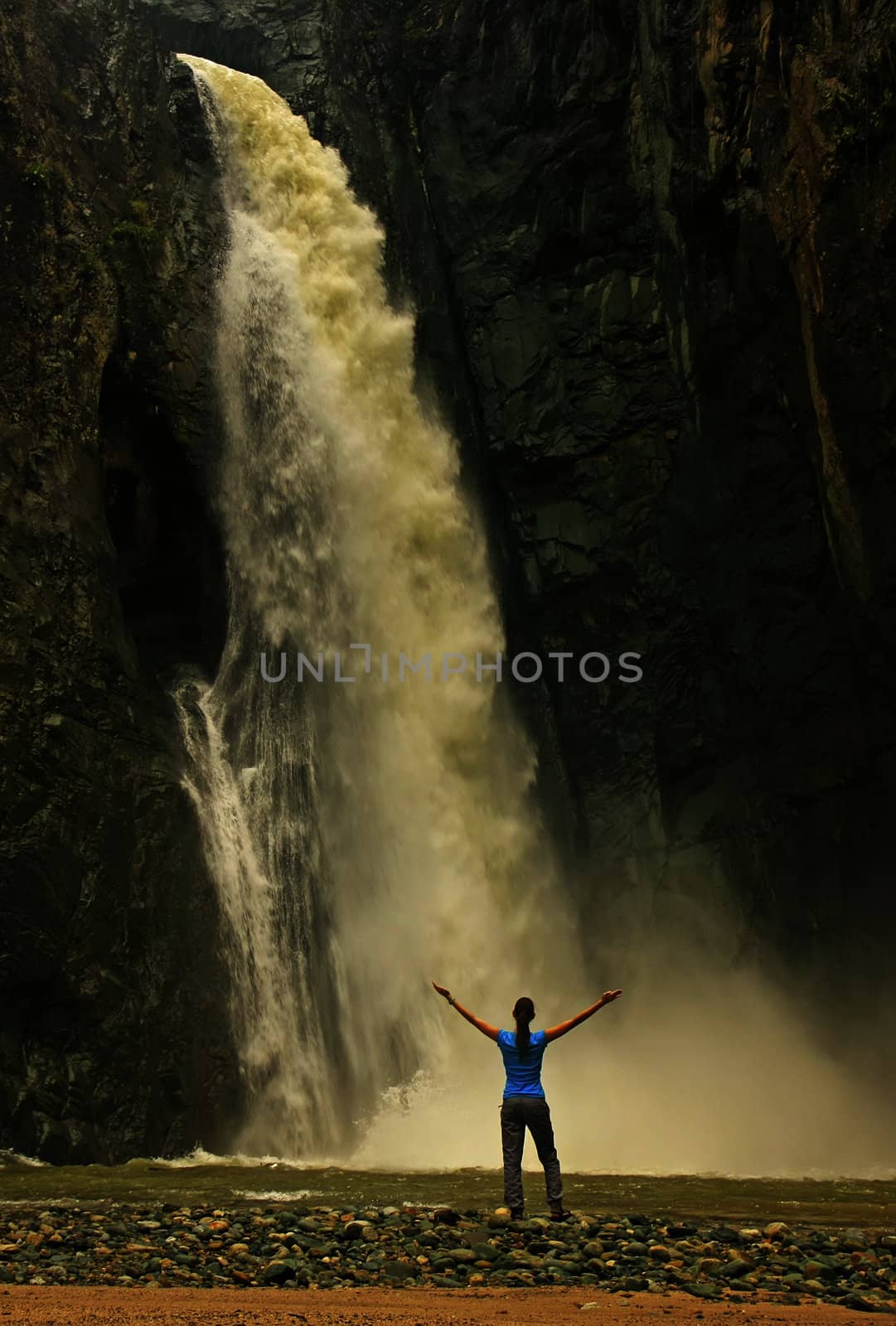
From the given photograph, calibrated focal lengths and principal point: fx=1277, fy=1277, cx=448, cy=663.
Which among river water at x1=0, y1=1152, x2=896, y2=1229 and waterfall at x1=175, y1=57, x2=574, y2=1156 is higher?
waterfall at x1=175, y1=57, x2=574, y2=1156

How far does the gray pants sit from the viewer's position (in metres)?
8.95

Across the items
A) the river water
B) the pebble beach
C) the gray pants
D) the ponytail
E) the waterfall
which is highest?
the waterfall

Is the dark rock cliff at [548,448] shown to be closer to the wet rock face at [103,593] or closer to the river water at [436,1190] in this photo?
the wet rock face at [103,593]

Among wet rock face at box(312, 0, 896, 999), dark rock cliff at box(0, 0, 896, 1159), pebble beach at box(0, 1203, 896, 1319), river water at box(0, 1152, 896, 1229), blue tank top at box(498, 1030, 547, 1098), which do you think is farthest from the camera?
wet rock face at box(312, 0, 896, 999)

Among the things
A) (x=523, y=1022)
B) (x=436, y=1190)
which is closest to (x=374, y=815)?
(x=436, y=1190)

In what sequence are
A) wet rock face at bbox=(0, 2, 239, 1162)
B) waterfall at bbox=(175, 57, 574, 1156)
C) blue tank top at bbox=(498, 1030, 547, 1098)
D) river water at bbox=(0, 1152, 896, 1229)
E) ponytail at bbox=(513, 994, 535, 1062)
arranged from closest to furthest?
ponytail at bbox=(513, 994, 535, 1062) < blue tank top at bbox=(498, 1030, 547, 1098) < river water at bbox=(0, 1152, 896, 1229) < wet rock face at bbox=(0, 2, 239, 1162) < waterfall at bbox=(175, 57, 574, 1156)

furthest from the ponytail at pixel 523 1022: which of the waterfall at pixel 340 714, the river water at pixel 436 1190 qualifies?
the waterfall at pixel 340 714

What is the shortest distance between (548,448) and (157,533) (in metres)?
7.11

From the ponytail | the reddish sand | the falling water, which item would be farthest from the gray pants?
the falling water

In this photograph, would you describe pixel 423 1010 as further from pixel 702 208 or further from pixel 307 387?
pixel 702 208

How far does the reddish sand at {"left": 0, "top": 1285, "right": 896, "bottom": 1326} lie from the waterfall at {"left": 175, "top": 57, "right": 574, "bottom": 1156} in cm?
1115

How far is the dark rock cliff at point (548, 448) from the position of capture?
17141 mm

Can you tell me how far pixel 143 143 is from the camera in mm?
22531

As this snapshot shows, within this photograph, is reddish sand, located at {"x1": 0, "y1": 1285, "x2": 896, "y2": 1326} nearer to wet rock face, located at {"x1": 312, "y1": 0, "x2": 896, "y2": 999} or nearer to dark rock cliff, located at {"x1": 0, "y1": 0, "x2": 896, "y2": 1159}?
dark rock cliff, located at {"x1": 0, "y1": 0, "x2": 896, "y2": 1159}
